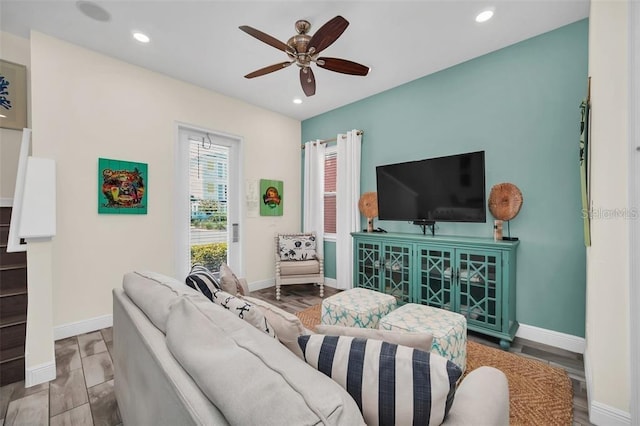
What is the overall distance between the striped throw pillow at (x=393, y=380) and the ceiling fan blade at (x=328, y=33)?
6.27 ft

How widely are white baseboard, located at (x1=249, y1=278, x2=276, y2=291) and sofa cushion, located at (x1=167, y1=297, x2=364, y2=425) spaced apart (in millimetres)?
3312

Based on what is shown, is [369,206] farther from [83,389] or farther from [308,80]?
[83,389]

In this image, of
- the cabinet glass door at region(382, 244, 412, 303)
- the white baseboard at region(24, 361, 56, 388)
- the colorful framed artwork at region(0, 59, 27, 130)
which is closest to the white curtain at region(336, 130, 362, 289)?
the cabinet glass door at region(382, 244, 412, 303)

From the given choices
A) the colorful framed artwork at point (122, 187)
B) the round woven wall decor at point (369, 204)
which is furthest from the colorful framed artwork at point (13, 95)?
the round woven wall decor at point (369, 204)

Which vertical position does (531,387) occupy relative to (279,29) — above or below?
below

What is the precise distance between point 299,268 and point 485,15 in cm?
332

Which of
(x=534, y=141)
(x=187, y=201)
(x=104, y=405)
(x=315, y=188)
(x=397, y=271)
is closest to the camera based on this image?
(x=104, y=405)

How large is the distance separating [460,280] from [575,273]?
35.5 inches

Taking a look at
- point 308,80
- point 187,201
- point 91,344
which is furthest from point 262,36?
point 91,344

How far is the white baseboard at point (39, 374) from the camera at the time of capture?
1.87 meters

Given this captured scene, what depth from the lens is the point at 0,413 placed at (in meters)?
1.63

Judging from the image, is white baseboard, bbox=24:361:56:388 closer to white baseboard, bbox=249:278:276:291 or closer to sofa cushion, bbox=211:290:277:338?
sofa cushion, bbox=211:290:277:338

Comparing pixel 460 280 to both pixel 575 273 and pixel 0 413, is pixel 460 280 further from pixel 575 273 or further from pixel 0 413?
pixel 0 413

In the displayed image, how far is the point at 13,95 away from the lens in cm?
256
